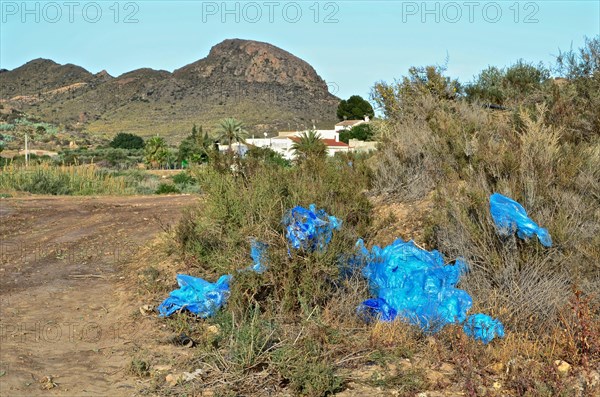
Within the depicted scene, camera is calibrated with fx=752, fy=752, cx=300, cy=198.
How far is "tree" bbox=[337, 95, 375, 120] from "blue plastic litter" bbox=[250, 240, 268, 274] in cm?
9348

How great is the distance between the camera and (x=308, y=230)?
7.11 m

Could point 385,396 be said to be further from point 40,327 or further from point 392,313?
point 40,327

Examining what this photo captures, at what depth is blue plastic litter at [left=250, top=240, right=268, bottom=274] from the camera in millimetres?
7160

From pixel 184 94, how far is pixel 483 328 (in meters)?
96.7

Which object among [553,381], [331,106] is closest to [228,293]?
[553,381]

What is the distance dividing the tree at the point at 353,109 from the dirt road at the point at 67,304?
85910mm

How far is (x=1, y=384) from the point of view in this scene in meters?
5.72

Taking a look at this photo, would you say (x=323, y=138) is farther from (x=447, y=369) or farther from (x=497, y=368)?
(x=497, y=368)

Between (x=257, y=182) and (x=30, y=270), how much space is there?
361 cm

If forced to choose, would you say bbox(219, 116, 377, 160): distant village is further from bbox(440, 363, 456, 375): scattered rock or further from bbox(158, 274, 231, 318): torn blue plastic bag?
bbox(440, 363, 456, 375): scattered rock

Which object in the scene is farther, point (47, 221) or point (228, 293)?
point (47, 221)

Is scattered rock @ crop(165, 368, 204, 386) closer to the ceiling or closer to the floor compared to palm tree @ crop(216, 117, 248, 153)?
closer to the floor

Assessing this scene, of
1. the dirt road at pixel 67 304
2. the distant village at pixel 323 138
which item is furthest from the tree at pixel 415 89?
the distant village at pixel 323 138

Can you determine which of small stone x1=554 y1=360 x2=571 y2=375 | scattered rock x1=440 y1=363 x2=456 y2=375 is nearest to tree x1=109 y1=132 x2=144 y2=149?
scattered rock x1=440 y1=363 x2=456 y2=375
